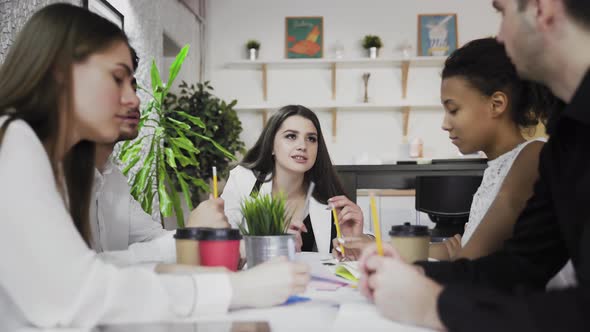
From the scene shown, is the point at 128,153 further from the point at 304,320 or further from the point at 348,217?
the point at 304,320

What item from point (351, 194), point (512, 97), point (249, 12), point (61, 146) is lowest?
point (351, 194)

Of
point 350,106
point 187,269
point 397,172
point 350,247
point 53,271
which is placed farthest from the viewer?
point 350,106

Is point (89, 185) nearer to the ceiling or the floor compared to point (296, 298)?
nearer to the ceiling

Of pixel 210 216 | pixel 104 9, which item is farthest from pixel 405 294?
pixel 104 9

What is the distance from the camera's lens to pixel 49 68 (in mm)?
880

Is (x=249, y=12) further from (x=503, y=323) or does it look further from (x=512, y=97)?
(x=503, y=323)

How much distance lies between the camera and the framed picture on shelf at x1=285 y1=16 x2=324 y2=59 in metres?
6.23

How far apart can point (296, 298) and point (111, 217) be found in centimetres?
94

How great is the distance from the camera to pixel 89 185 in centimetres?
116

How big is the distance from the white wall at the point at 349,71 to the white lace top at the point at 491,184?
461 centimetres

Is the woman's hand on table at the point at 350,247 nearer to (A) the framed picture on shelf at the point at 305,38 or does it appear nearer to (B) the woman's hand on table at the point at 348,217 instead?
(B) the woman's hand on table at the point at 348,217

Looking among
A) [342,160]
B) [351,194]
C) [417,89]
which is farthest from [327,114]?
[351,194]

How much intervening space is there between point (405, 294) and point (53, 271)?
1.60 ft

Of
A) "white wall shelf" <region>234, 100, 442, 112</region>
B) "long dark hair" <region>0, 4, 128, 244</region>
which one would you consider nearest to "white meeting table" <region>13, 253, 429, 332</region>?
"long dark hair" <region>0, 4, 128, 244</region>
